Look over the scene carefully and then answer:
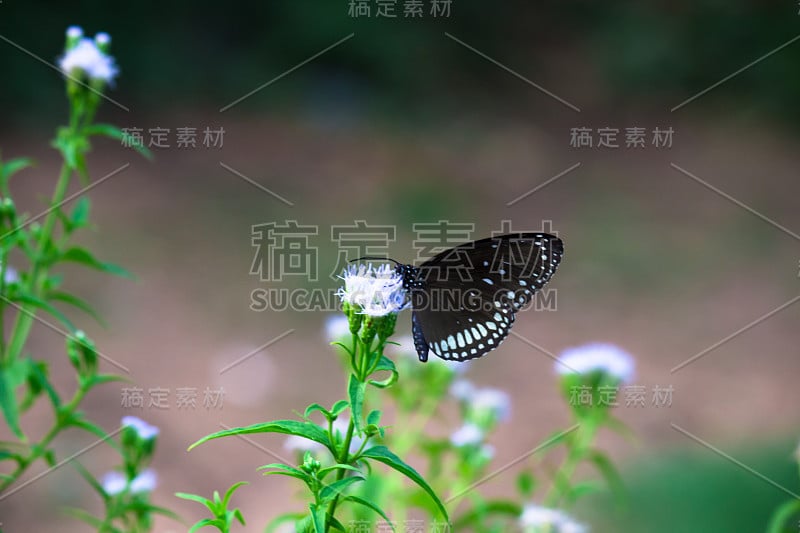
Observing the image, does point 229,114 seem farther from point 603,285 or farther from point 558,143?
point 603,285

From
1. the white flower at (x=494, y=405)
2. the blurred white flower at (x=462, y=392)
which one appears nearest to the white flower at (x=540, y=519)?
the white flower at (x=494, y=405)

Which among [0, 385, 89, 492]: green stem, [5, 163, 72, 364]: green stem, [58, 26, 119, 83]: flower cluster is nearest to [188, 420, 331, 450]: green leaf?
[0, 385, 89, 492]: green stem

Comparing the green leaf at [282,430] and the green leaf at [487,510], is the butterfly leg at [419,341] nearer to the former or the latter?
the green leaf at [487,510]

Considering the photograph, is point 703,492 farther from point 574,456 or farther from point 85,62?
point 85,62

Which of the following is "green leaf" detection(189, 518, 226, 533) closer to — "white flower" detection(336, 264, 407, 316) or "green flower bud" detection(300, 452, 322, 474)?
"green flower bud" detection(300, 452, 322, 474)

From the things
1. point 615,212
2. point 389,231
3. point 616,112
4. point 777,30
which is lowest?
point 389,231

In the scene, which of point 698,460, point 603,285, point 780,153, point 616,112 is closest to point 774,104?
point 780,153
